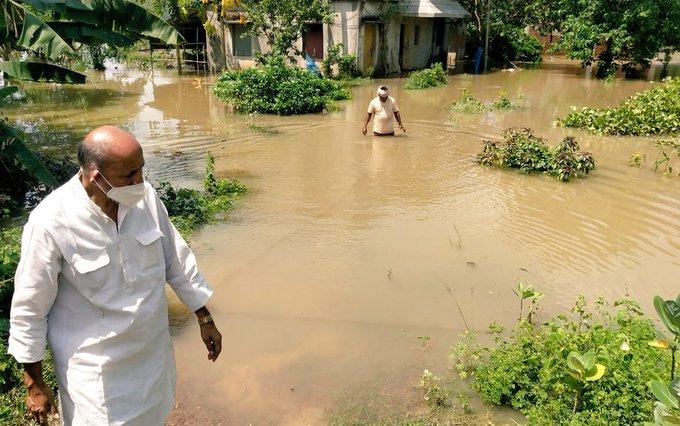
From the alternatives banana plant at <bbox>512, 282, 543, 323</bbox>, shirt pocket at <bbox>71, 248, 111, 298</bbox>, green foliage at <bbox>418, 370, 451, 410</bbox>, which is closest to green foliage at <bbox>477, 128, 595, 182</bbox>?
banana plant at <bbox>512, 282, 543, 323</bbox>

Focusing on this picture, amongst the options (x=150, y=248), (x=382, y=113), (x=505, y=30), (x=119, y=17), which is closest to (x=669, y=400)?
(x=150, y=248)

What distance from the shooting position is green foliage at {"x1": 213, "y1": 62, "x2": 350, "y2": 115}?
15.0 metres

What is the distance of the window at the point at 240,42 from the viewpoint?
926 inches

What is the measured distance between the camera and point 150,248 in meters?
2.54

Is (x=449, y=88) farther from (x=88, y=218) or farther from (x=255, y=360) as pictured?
(x=88, y=218)

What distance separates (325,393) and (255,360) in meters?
0.74

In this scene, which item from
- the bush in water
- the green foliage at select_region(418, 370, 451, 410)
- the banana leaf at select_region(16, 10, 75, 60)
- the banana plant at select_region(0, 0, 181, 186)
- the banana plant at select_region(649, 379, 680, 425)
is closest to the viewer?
the banana plant at select_region(649, 379, 680, 425)

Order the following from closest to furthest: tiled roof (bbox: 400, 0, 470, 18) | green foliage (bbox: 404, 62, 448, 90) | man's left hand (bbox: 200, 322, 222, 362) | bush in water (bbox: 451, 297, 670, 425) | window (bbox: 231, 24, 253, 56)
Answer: man's left hand (bbox: 200, 322, 222, 362)
bush in water (bbox: 451, 297, 670, 425)
green foliage (bbox: 404, 62, 448, 90)
tiled roof (bbox: 400, 0, 470, 18)
window (bbox: 231, 24, 253, 56)

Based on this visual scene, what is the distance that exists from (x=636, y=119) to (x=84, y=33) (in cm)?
1146

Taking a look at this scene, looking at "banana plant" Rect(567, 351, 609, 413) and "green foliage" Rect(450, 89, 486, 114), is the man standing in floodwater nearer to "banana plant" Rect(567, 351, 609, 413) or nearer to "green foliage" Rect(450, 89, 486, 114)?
"green foliage" Rect(450, 89, 486, 114)

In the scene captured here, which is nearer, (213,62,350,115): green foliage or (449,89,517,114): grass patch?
(213,62,350,115): green foliage

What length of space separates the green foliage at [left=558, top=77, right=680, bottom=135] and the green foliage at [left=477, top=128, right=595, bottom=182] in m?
3.50

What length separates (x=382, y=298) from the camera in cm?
559

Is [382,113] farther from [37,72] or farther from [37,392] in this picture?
[37,392]
